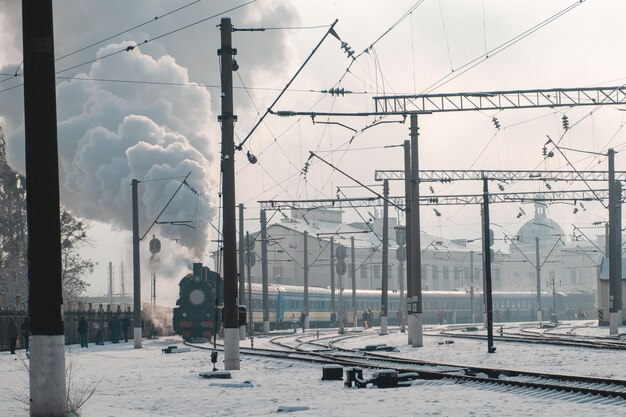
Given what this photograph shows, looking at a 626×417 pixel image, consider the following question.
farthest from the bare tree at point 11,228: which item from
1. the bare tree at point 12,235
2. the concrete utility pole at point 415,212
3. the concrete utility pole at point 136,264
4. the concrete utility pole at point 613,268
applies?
the concrete utility pole at point 613,268

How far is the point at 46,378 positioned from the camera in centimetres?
1205

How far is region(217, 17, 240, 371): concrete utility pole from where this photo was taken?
25.6 metres

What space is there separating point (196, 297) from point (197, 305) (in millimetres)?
408

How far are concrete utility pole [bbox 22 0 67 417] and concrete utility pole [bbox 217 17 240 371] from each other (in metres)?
13.4

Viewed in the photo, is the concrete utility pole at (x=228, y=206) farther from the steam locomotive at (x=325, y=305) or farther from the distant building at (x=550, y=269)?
the distant building at (x=550, y=269)

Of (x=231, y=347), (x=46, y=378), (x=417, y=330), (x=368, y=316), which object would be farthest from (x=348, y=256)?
(x=46, y=378)

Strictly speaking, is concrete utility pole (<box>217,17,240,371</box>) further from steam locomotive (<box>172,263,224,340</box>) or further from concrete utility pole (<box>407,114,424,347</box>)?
steam locomotive (<box>172,263,224,340</box>)

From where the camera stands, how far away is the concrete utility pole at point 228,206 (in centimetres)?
2561

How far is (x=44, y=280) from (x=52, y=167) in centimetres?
130

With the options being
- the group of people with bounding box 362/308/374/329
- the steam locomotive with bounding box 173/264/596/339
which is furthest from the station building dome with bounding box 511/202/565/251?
the group of people with bounding box 362/308/374/329

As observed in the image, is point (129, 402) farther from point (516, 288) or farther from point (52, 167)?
point (516, 288)

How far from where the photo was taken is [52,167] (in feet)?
40.0

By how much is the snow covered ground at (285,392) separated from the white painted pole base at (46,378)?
106 inches

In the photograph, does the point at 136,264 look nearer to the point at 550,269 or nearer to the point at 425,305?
the point at 425,305
